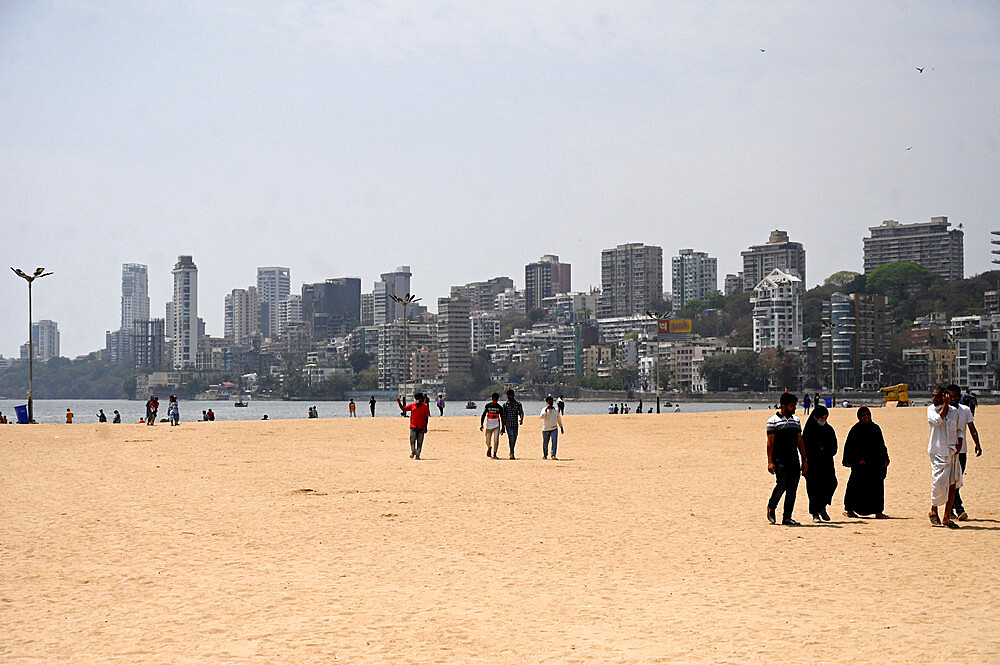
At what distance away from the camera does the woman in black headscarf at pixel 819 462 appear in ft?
39.7

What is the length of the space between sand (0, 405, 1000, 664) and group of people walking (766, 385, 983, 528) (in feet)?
1.09

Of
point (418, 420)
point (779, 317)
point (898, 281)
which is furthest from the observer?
point (898, 281)

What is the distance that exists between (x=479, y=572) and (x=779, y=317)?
166 m

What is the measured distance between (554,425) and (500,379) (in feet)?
574

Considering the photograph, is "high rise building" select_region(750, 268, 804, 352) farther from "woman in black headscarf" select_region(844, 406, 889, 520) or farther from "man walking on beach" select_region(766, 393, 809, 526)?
"man walking on beach" select_region(766, 393, 809, 526)

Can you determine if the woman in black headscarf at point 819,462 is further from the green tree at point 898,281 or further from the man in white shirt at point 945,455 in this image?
the green tree at point 898,281

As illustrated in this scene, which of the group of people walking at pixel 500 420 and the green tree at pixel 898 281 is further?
the green tree at pixel 898 281

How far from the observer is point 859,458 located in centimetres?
1240

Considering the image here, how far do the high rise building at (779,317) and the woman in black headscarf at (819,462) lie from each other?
156733mm

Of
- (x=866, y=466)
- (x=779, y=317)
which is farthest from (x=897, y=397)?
(x=779, y=317)

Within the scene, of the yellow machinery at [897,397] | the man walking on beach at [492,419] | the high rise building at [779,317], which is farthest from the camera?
the high rise building at [779,317]

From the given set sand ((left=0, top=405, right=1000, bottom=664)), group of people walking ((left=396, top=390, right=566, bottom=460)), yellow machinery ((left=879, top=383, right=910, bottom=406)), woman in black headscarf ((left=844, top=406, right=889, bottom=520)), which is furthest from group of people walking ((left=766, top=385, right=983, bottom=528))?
yellow machinery ((left=879, top=383, right=910, bottom=406))

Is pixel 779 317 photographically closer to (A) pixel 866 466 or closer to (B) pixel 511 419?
(B) pixel 511 419

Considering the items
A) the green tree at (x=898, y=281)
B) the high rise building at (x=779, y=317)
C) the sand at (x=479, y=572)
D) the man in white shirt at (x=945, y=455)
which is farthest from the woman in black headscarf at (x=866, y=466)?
the green tree at (x=898, y=281)
